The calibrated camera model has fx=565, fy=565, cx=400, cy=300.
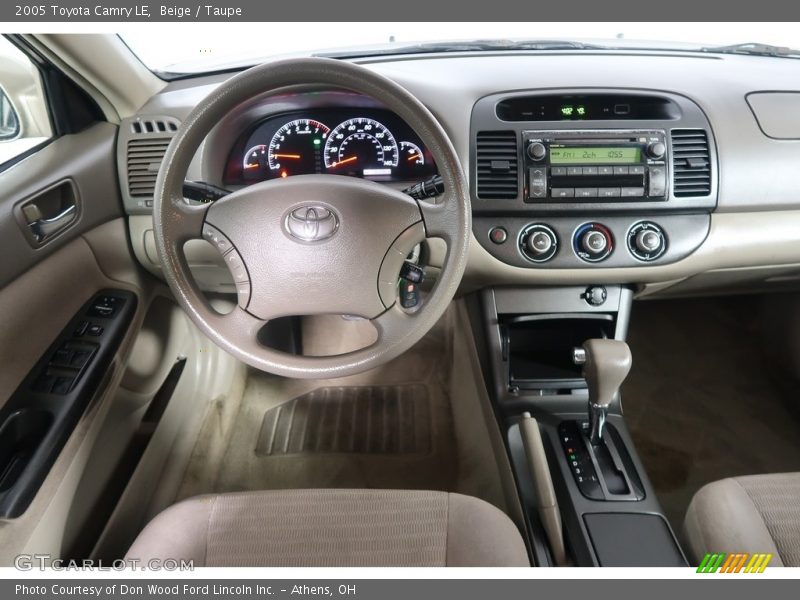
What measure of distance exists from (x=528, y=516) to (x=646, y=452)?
2.51ft

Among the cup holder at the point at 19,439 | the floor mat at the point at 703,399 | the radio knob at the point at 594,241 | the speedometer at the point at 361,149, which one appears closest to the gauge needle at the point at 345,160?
the speedometer at the point at 361,149

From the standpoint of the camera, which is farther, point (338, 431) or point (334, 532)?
point (338, 431)

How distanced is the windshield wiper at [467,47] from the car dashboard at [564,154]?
0.43 feet

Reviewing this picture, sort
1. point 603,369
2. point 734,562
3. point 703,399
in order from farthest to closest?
point 703,399 → point 603,369 → point 734,562

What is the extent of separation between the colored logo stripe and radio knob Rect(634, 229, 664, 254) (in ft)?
2.30

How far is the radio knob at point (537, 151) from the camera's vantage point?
1.34 meters

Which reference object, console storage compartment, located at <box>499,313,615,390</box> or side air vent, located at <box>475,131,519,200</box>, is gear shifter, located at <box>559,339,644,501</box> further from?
side air vent, located at <box>475,131,519,200</box>

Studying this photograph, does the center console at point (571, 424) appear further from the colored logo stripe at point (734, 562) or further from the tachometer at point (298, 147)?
the tachometer at point (298, 147)

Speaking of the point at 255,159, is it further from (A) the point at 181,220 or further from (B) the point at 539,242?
(B) the point at 539,242

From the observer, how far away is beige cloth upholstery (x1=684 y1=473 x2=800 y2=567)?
3.38 feet

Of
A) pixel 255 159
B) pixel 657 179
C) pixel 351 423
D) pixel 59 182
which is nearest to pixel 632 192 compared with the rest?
pixel 657 179

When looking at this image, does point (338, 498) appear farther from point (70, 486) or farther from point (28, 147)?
point (28, 147)

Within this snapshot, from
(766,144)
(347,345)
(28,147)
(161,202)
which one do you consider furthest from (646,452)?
(28,147)

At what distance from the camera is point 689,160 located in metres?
1.38
